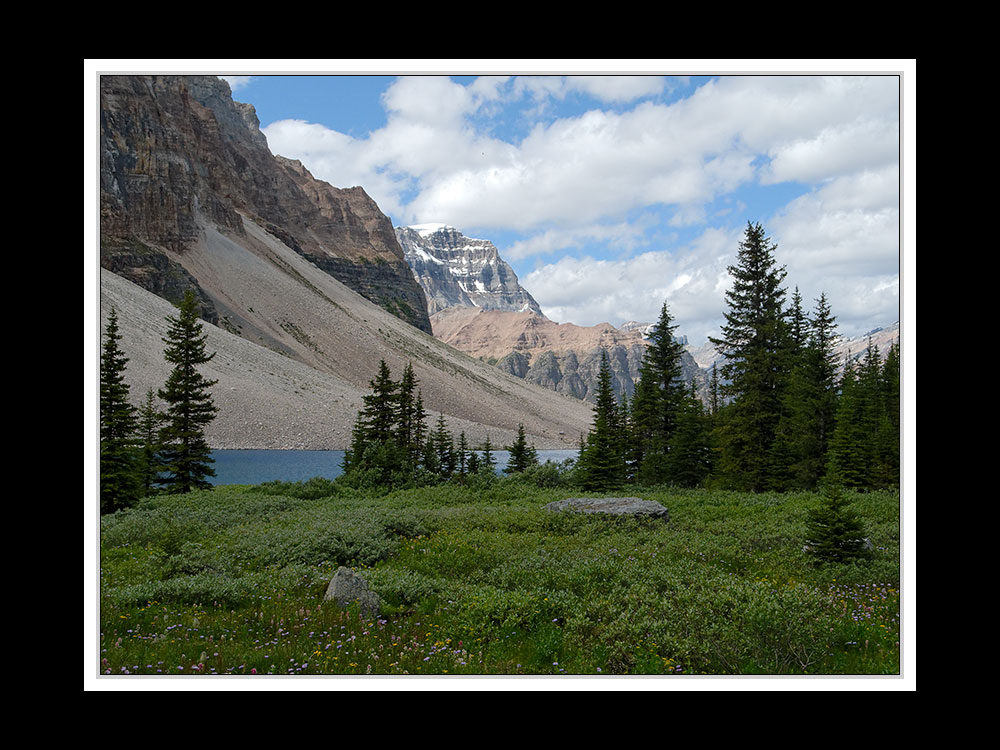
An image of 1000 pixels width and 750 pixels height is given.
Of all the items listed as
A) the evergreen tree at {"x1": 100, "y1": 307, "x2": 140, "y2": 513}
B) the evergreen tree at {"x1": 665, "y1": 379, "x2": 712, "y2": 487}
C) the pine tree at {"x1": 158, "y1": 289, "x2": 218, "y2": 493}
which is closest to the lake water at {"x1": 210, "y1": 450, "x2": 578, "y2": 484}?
the evergreen tree at {"x1": 665, "y1": 379, "x2": 712, "y2": 487}

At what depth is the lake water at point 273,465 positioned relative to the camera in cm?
4334

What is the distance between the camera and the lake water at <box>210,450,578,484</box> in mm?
43344

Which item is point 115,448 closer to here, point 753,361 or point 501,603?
point 501,603

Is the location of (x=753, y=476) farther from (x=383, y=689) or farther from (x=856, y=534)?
(x=383, y=689)

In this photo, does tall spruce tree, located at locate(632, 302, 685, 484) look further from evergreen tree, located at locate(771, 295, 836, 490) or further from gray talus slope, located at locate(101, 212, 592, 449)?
gray talus slope, located at locate(101, 212, 592, 449)

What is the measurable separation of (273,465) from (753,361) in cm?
4663

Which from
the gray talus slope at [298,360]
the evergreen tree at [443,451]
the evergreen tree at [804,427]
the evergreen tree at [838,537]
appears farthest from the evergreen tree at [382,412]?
the gray talus slope at [298,360]

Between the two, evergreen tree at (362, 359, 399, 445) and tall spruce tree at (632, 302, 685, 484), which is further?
evergreen tree at (362, 359, 399, 445)

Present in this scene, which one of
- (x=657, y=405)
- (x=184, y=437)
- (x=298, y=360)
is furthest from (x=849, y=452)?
(x=298, y=360)

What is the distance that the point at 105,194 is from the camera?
12419 cm

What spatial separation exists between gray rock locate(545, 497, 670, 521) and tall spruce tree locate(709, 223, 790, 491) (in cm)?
1024

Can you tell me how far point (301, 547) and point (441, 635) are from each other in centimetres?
503

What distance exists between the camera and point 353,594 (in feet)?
23.1
